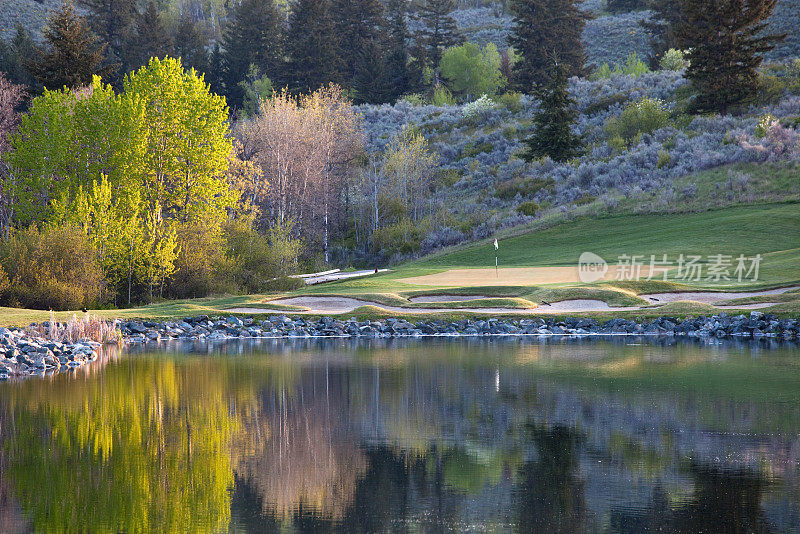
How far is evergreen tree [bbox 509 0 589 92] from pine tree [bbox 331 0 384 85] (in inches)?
691

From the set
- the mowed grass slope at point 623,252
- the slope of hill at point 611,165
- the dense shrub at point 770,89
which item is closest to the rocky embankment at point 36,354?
the mowed grass slope at point 623,252

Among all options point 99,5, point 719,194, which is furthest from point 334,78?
point 719,194

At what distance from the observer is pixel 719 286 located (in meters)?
28.8

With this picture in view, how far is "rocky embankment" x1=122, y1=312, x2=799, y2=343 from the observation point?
23.6 metres

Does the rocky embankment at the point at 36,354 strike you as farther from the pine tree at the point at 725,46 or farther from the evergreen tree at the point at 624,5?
the evergreen tree at the point at 624,5

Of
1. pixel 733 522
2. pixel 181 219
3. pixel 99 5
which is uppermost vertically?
pixel 99 5

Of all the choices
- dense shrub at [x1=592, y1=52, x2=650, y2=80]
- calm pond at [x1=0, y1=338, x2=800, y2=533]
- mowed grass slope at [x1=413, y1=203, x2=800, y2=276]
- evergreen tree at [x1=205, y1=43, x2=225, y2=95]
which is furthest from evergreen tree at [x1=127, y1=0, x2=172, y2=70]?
calm pond at [x1=0, y1=338, x2=800, y2=533]

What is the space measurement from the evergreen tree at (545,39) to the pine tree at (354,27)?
17543mm

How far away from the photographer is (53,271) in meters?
27.7

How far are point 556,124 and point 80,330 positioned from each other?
135 feet

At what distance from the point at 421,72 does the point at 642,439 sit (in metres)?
85.0

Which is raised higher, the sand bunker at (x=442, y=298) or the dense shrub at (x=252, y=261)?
the dense shrub at (x=252, y=261)

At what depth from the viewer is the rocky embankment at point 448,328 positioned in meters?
23.5

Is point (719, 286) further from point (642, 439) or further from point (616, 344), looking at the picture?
point (642, 439)
